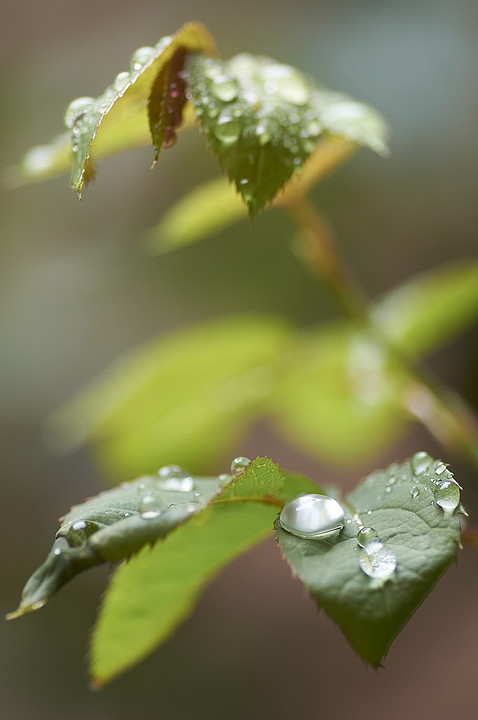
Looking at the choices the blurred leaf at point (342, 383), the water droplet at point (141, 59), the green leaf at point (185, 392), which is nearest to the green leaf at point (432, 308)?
the blurred leaf at point (342, 383)

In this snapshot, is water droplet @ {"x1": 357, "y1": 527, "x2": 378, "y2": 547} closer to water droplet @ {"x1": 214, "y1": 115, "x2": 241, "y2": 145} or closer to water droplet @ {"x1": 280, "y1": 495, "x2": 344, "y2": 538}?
water droplet @ {"x1": 280, "y1": 495, "x2": 344, "y2": 538}

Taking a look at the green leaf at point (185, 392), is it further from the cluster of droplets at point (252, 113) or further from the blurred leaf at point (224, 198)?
the cluster of droplets at point (252, 113)

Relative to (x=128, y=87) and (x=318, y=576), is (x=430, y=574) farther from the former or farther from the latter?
(x=128, y=87)

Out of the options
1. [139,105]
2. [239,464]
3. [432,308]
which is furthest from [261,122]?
[432,308]

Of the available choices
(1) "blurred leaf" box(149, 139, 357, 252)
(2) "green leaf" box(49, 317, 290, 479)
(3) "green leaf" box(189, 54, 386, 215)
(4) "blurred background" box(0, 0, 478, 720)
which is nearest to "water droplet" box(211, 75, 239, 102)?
(3) "green leaf" box(189, 54, 386, 215)

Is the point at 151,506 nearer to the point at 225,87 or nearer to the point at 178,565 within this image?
the point at 178,565

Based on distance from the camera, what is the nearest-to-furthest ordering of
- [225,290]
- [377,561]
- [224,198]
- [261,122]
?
[377,561], [261,122], [224,198], [225,290]

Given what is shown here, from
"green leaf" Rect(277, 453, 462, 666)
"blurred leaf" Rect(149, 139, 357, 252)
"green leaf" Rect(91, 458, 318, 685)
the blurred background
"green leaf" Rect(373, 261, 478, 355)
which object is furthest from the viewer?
the blurred background
